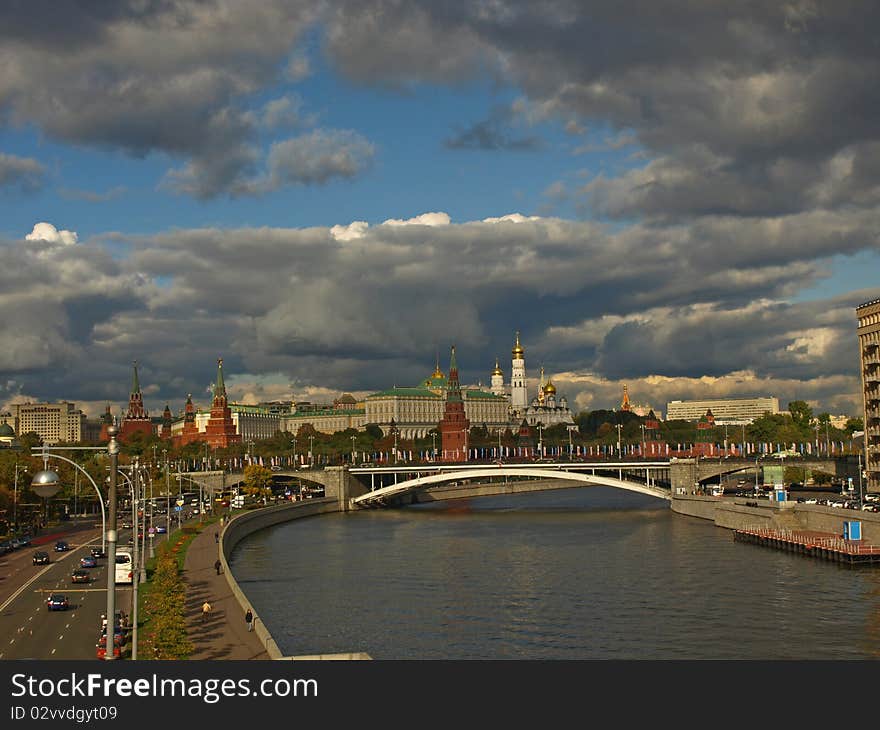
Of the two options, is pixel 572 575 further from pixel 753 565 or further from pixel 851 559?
pixel 851 559

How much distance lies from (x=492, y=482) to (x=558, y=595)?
135m

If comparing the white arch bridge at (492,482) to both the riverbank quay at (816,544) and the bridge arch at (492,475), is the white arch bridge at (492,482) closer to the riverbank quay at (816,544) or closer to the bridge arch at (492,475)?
the bridge arch at (492,475)

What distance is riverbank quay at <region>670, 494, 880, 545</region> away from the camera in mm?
76812

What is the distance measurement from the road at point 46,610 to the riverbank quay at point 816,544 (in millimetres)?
47560

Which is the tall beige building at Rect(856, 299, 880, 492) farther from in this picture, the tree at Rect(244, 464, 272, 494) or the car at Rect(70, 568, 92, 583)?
the tree at Rect(244, 464, 272, 494)

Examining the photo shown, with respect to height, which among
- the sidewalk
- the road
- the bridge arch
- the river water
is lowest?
the river water

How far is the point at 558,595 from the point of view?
64.0 meters

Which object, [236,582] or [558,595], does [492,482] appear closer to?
[236,582]

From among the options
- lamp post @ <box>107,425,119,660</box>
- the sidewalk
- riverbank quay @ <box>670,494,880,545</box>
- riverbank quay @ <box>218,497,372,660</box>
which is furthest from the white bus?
riverbank quay @ <box>670,494,880,545</box>

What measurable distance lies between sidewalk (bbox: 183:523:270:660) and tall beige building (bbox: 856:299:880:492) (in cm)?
6384

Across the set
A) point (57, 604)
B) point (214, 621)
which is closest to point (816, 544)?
point (214, 621)

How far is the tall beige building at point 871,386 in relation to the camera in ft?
332

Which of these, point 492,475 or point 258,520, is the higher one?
point 492,475
